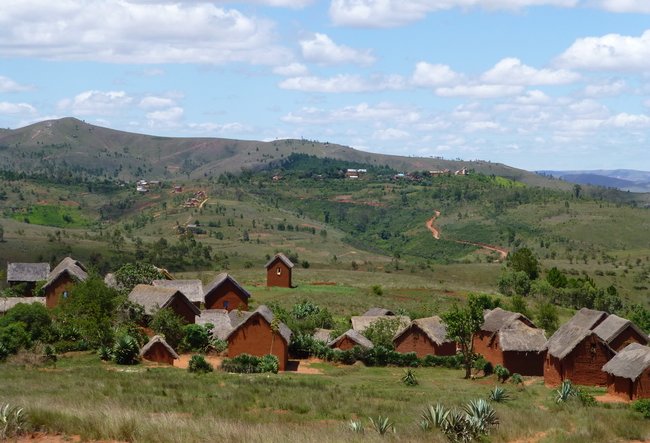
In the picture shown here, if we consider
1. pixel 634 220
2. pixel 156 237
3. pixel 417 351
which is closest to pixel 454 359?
pixel 417 351

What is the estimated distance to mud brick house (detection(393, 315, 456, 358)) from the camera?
5304 centimetres

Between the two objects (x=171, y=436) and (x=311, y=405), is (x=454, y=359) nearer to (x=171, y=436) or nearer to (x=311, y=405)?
(x=311, y=405)

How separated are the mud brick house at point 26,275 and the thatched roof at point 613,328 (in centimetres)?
4238

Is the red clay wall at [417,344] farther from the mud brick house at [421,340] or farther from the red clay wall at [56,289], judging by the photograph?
the red clay wall at [56,289]

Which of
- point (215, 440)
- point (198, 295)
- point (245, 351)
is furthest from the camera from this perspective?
point (198, 295)

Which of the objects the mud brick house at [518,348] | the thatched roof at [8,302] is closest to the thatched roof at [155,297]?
the thatched roof at [8,302]

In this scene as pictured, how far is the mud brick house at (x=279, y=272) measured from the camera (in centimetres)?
7838

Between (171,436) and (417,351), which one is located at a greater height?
(171,436)

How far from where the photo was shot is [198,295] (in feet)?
202

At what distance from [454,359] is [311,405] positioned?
24.3m

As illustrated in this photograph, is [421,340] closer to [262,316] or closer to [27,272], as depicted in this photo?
[262,316]

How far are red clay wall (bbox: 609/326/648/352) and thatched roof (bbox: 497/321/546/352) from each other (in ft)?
13.1

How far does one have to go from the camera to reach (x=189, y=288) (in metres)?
61.9

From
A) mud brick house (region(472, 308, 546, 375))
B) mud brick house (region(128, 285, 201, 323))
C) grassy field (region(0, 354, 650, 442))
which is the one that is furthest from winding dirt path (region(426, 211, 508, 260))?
grassy field (region(0, 354, 650, 442))
